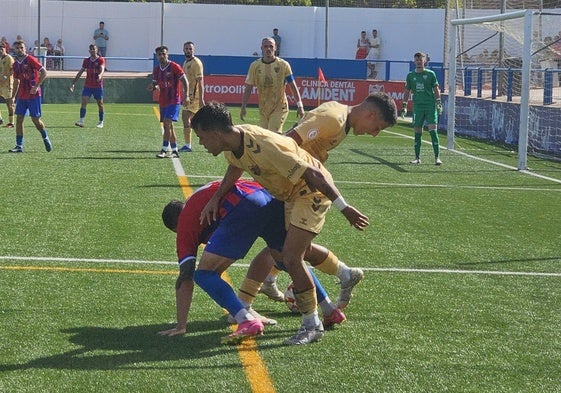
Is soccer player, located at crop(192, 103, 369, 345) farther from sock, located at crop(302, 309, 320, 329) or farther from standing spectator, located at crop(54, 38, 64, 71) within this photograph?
standing spectator, located at crop(54, 38, 64, 71)

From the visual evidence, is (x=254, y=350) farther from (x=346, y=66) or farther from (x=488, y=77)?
(x=346, y=66)

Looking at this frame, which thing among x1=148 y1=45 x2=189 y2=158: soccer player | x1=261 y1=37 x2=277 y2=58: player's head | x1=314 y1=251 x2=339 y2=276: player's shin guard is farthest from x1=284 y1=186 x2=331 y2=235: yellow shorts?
x1=148 y1=45 x2=189 y2=158: soccer player

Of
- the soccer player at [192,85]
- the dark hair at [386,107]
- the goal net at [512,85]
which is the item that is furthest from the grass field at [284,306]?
A: the goal net at [512,85]

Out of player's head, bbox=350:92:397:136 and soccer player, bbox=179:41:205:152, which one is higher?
soccer player, bbox=179:41:205:152

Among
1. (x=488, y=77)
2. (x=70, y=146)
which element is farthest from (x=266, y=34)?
(x=70, y=146)

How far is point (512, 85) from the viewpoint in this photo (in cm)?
2550

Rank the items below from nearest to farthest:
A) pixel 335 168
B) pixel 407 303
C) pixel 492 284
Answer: pixel 407 303
pixel 492 284
pixel 335 168

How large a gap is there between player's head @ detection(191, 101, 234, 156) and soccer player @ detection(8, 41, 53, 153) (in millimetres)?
12882

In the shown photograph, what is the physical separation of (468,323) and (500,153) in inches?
603

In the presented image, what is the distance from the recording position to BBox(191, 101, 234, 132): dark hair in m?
6.16

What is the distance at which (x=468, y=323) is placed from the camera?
727 cm

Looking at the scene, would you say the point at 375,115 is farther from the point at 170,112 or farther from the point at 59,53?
the point at 59,53

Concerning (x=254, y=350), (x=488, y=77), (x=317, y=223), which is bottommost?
(x=254, y=350)

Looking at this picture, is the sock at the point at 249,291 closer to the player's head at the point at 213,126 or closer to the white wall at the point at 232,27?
the player's head at the point at 213,126
